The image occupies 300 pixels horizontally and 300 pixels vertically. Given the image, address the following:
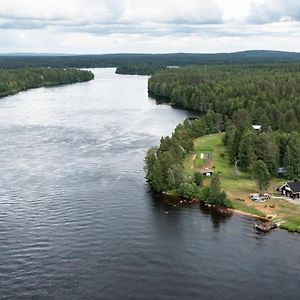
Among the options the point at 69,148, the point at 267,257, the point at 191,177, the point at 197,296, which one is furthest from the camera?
the point at 69,148

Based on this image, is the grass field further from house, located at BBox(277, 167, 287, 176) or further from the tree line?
the tree line

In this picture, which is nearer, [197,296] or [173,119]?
[197,296]

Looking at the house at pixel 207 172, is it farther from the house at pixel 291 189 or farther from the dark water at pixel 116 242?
the house at pixel 291 189

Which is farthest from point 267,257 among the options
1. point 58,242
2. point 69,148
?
point 69,148

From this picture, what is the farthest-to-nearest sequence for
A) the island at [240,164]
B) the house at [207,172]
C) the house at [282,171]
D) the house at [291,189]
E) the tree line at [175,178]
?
the house at [207,172], the house at [282,171], the house at [291,189], the tree line at [175,178], the island at [240,164]

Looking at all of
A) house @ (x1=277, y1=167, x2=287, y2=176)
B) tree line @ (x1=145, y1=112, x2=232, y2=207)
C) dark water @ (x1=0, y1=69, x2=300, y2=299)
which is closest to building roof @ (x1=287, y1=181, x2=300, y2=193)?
house @ (x1=277, y1=167, x2=287, y2=176)

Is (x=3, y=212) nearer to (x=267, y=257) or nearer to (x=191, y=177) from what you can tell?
(x=191, y=177)

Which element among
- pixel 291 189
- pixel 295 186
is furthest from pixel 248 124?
pixel 291 189

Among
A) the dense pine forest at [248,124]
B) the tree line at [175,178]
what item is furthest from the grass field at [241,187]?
the tree line at [175,178]
